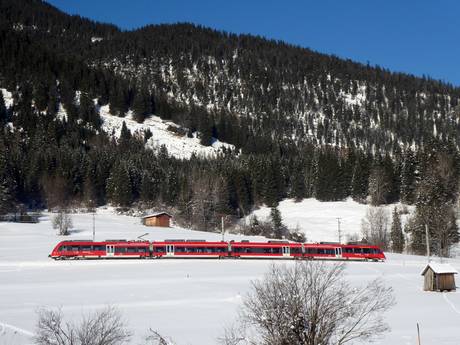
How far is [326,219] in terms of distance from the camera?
10400 centimetres

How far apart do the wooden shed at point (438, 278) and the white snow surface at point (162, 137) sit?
362ft

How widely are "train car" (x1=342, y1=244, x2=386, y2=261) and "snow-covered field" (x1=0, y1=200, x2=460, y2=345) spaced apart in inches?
90.9

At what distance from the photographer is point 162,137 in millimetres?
166500

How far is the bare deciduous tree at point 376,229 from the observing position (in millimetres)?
89125

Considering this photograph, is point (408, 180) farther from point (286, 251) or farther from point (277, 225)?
point (286, 251)

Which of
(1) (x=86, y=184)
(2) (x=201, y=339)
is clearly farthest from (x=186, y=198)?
(2) (x=201, y=339)

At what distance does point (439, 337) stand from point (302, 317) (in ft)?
42.3

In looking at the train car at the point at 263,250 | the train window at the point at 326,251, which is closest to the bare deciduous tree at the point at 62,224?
the train car at the point at 263,250

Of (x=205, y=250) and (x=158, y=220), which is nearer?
(x=205, y=250)

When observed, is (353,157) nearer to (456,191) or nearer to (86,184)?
(456,191)

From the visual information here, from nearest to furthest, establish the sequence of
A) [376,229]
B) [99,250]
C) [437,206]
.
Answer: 1. [99,250]
2. [437,206]
3. [376,229]

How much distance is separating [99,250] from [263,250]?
18.9 meters

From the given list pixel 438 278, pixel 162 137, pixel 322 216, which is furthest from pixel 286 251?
pixel 162 137

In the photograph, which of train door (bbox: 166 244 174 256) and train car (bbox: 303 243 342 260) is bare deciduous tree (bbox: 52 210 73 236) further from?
train car (bbox: 303 243 342 260)
